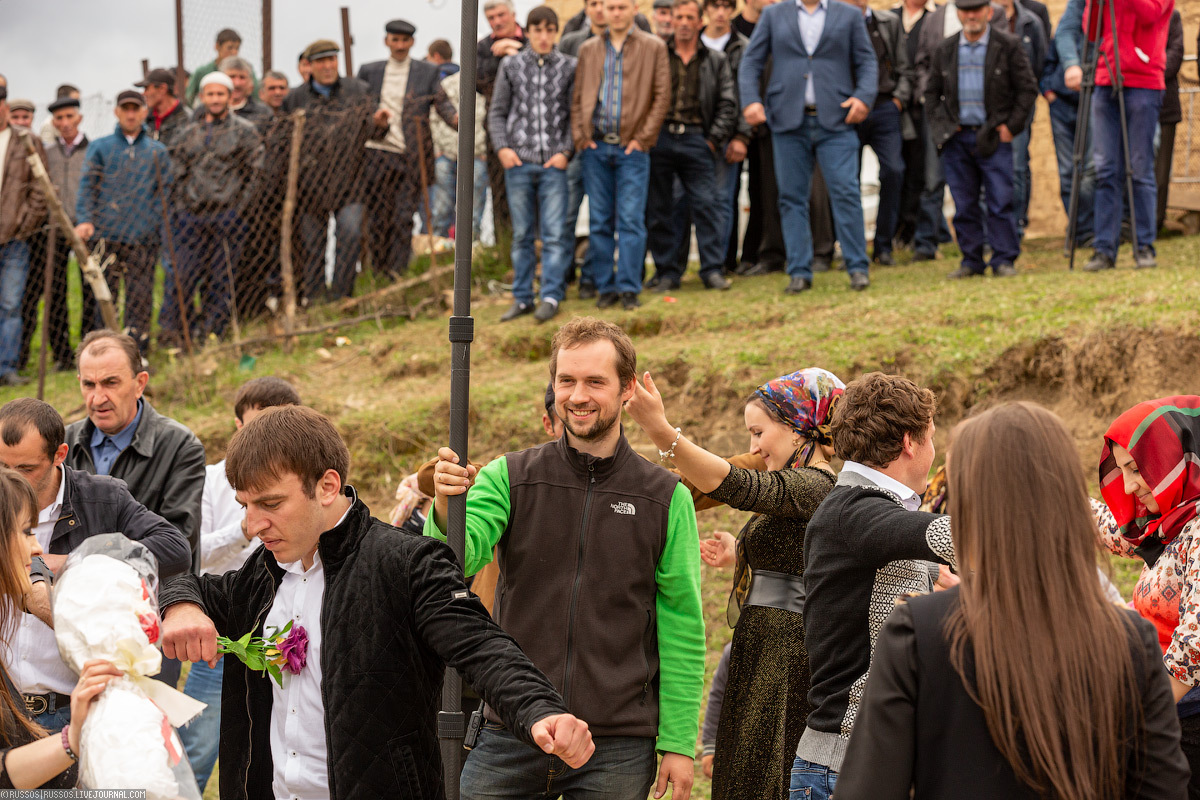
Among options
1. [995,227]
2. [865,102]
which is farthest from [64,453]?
[995,227]

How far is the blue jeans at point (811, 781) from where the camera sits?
3059 millimetres

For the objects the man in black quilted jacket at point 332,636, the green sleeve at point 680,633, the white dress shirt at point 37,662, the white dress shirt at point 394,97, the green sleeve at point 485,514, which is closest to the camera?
the man in black quilted jacket at point 332,636

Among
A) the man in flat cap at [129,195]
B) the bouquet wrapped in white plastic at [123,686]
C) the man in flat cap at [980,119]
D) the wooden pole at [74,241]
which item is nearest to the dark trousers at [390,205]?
the man in flat cap at [129,195]

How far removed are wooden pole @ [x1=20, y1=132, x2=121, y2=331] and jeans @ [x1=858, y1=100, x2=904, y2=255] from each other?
6.66m

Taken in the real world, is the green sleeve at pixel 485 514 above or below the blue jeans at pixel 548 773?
above

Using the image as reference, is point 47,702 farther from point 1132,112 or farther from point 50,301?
point 1132,112

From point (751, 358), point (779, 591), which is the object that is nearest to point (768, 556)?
point (779, 591)

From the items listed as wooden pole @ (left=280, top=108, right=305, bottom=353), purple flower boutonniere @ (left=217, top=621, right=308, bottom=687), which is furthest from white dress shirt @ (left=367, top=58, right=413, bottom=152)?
purple flower boutonniere @ (left=217, top=621, right=308, bottom=687)

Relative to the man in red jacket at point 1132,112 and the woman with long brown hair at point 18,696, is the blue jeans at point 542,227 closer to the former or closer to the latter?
the man in red jacket at point 1132,112

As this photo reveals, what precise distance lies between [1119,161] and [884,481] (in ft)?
24.1

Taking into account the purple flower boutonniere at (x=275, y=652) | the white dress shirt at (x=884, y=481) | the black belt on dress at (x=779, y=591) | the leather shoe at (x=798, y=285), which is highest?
the leather shoe at (x=798, y=285)

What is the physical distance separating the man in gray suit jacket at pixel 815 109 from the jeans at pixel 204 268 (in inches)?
180

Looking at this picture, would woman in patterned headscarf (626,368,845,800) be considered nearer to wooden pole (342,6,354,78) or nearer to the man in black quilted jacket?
the man in black quilted jacket

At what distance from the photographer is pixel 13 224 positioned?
9852 millimetres
